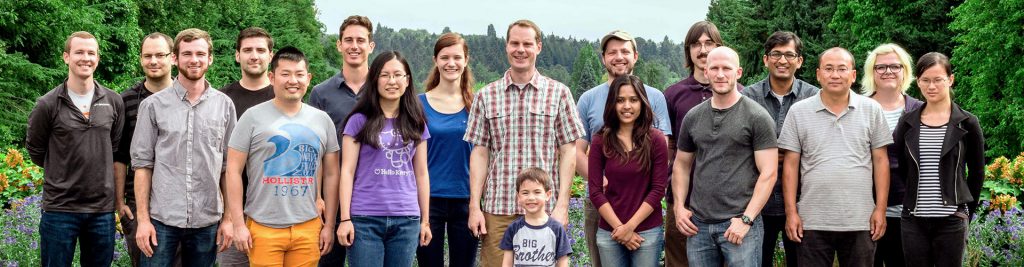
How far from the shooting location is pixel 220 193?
203 inches

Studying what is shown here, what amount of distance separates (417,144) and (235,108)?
3.94 ft

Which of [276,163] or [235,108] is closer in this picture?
[276,163]

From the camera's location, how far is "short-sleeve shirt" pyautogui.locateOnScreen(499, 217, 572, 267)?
193 inches

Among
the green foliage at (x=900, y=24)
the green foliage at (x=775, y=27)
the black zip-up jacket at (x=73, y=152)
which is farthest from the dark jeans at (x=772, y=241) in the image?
the green foliage at (x=775, y=27)

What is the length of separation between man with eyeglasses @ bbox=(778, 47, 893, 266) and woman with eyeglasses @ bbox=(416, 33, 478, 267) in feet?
5.81

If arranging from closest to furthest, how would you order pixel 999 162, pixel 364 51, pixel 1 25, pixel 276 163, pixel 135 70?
pixel 276 163, pixel 364 51, pixel 999 162, pixel 1 25, pixel 135 70

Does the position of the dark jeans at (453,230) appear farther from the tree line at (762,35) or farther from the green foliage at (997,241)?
the tree line at (762,35)

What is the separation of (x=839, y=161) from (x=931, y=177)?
0.57m

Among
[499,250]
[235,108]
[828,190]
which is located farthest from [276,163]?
[828,190]

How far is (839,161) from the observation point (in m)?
5.08

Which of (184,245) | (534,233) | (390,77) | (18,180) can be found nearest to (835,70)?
(534,233)

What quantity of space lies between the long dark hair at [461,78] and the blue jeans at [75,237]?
2.00 m

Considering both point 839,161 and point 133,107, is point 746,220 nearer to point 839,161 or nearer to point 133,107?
point 839,161

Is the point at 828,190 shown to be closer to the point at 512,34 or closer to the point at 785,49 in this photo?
the point at 785,49
